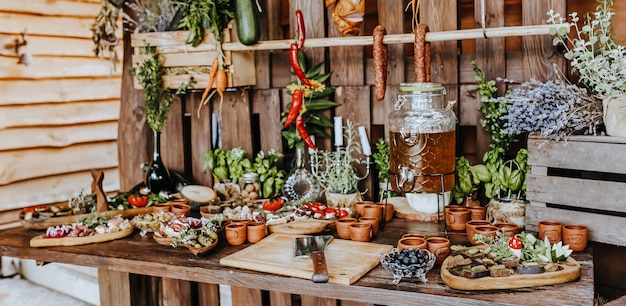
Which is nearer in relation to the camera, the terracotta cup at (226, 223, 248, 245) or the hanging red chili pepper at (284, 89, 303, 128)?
the terracotta cup at (226, 223, 248, 245)

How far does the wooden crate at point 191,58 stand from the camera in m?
3.34

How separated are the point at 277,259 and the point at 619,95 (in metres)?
1.38

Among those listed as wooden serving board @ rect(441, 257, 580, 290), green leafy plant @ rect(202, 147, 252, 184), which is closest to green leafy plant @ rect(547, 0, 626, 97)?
wooden serving board @ rect(441, 257, 580, 290)

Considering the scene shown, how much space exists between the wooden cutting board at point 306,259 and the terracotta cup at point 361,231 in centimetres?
4

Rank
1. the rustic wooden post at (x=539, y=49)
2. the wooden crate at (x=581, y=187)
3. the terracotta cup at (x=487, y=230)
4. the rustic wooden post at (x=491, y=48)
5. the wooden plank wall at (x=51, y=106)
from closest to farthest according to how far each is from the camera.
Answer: the wooden crate at (x=581, y=187) < the terracotta cup at (x=487, y=230) < the rustic wooden post at (x=539, y=49) < the rustic wooden post at (x=491, y=48) < the wooden plank wall at (x=51, y=106)

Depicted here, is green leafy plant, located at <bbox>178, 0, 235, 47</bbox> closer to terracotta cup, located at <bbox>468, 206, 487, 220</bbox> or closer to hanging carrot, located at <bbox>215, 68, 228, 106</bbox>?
hanging carrot, located at <bbox>215, 68, 228, 106</bbox>

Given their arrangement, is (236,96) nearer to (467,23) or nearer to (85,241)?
(85,241)

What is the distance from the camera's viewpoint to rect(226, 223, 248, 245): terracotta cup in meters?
2.69

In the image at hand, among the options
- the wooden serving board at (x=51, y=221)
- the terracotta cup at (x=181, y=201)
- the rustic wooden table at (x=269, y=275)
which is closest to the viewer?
the rustic wooden table at (x=269, y=275)

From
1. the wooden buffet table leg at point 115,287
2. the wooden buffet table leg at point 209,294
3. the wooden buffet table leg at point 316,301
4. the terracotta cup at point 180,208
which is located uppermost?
the terracotta cup at point 180,208

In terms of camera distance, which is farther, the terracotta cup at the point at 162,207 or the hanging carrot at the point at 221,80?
the hanging carrot at the point at 221,80

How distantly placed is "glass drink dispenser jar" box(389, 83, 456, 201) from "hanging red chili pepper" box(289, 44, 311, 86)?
598 millimetres

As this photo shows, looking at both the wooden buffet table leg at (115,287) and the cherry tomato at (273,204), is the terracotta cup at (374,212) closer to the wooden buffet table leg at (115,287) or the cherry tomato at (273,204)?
the cherry tomato at (273,204)

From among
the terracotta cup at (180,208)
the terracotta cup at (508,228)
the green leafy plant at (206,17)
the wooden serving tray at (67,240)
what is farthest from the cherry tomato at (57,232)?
the terracotta cup at (508,228)
